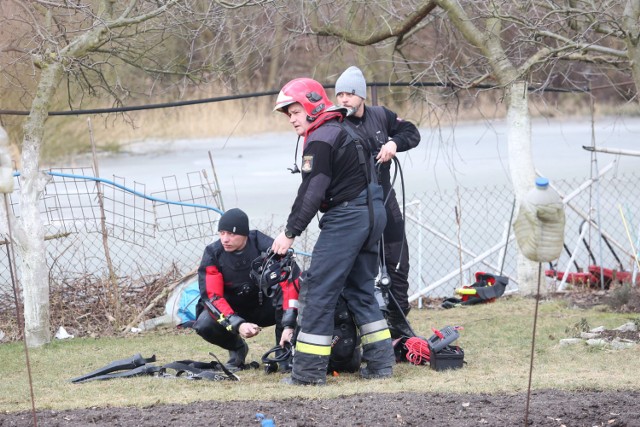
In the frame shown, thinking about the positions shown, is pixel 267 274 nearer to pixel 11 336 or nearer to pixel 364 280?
pixel 364 280

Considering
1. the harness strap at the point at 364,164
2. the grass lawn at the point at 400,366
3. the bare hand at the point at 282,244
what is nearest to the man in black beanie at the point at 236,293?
the grass lawn at the point at 400,366

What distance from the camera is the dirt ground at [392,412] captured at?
15.1 ft

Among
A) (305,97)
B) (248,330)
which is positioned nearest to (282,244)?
(248,330)

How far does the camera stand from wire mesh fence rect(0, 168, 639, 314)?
8953 millimetres

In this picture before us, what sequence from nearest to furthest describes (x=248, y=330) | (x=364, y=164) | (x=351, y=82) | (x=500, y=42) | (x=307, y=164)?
A: (x=307, y=164) < (x=364, y=164) < (x=248, y=330) < (x=351, y=82) < (x=500, y=42)

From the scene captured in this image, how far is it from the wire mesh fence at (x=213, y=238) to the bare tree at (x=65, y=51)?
26.9 inches

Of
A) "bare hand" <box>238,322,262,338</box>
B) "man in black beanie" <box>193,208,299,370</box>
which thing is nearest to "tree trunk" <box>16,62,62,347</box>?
"man in black beanie" <box>193,208,299,370</box>

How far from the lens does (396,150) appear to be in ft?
21.8

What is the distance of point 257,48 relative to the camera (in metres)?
9.10

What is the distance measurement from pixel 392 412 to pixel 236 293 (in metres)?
2.13

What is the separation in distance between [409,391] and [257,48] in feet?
15.7

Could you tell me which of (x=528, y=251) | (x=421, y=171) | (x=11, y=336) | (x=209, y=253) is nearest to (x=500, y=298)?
(x=209, y=253)

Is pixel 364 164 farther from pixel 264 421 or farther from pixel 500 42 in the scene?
pixel 500 42

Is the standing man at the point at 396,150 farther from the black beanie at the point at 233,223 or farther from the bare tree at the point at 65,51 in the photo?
the bare tree at the point at 65,51
